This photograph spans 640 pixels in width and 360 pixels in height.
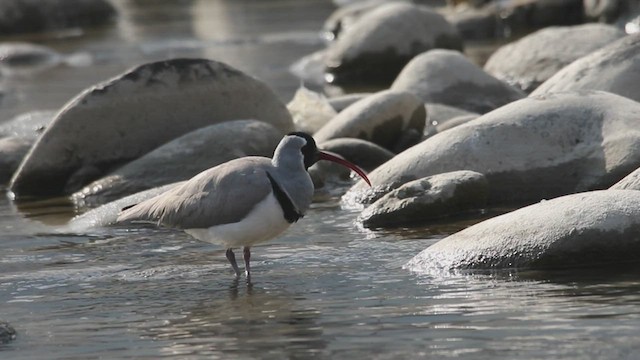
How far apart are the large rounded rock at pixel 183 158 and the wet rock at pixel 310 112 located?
5.56 feet

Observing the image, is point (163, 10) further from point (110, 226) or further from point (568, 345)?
point (568, 345)

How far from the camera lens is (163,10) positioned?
35.1 meters

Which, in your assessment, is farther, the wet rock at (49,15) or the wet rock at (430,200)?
the wet rock at (49,15)

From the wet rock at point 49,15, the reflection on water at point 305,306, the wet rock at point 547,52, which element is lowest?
the reflection on water at point 305,306

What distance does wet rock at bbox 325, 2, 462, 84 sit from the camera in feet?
62.1

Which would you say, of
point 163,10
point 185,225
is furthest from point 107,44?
point 185,225

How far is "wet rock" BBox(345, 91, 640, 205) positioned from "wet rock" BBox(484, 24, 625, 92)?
207 inches

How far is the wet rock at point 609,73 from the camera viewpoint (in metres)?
11.8

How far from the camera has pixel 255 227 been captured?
8.22 metres

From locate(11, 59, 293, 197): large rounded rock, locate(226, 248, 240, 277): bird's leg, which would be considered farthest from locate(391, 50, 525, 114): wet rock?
locate(226, 248, 240, 277): bird's leg

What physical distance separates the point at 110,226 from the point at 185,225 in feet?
7.30

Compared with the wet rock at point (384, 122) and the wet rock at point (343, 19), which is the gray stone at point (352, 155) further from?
the wet rock at point (343, 19)

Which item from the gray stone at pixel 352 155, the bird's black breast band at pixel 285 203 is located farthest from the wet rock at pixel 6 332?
the gray stone at pixel 352 155

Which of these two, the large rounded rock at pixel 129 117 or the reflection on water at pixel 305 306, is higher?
the large rounded rock at pixel 129 117
